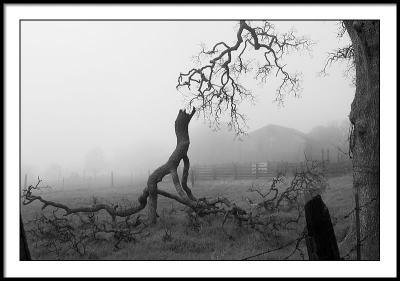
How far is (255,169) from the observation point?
12.8m

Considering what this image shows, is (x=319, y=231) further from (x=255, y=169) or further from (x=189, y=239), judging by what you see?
(x=255, y=169)

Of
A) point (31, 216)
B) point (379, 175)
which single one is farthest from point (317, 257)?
point (31, 216)

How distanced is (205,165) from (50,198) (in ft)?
20.2

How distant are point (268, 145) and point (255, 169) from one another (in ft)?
5.41

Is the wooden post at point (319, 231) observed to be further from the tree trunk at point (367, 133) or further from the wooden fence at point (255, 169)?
the wooden fence at point (255, 169)

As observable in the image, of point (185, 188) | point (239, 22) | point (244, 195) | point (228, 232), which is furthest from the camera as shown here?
point (244, 195)

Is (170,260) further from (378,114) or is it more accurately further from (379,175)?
(378,114)

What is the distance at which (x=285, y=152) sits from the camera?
13.7 metres

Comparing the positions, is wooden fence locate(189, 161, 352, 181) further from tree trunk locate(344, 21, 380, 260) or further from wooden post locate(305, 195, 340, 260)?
wooden post locate(305, 195, 340, 260)

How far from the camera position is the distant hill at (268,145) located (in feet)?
35.0

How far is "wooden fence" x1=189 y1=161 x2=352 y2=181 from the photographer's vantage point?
35.8 feet

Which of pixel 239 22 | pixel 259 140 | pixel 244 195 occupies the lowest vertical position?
pixel 244 195

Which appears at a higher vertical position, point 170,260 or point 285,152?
point 285,152

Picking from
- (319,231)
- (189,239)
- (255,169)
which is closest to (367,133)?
(319,231)
